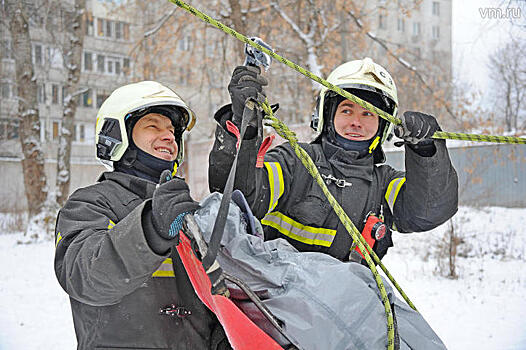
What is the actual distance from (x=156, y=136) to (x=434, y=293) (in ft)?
18.3

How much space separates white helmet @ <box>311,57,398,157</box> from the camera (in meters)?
2.73

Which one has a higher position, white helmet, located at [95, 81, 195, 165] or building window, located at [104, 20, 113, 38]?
building window, located at [104, 20, 113, 38]

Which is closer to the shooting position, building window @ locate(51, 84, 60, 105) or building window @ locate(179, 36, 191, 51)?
building window @ locate(179, 36, 191, 51)

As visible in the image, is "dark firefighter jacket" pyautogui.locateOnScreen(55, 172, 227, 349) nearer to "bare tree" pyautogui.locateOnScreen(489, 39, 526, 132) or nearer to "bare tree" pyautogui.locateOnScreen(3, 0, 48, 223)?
"bare tree" pyautogui.locateOnScreen(489, 39, 526, 132)

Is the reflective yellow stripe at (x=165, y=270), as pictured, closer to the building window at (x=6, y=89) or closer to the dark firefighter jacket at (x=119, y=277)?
the dark firefighter jacket at (x=119, y=277)

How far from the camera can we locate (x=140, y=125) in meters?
2.58

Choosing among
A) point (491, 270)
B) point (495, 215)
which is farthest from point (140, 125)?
point (495, 215)

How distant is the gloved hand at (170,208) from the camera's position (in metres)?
1.62

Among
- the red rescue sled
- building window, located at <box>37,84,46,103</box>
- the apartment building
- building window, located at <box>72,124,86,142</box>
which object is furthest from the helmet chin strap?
building window, located at <box>72,124,86,142</box>

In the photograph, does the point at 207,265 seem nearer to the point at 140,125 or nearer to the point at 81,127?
the point at 140,125

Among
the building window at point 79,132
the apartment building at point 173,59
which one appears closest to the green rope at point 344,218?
the apartment building at point 173,59

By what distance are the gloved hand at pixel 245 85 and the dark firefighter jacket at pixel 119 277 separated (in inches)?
23.0

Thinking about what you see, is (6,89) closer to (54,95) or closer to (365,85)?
(54,95)

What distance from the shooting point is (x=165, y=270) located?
226 centimetres
